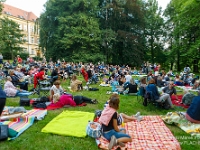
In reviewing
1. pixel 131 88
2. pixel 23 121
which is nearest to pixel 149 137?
pixel 23 121

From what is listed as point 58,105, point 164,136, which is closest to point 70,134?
point 164,136

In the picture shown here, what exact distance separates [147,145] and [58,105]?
12.7 feet

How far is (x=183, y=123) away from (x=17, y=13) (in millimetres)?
62344

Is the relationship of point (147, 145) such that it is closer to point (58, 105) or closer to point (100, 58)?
point (58, 105)

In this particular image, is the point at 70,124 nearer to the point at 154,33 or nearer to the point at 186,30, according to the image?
the point at 186,30

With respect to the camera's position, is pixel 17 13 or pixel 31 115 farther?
pixel 17 13

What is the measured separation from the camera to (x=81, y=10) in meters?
27.2

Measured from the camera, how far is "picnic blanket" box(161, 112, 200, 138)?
470cm

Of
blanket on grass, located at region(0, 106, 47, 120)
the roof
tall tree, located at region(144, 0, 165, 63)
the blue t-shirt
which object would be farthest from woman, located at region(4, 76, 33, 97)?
the roof

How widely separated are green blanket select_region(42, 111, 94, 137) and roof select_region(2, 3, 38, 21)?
187 feet

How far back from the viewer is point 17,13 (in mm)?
57875

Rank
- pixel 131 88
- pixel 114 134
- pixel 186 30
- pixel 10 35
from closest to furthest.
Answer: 1. pixel 114 134
2. pixel 131 88
3. pixel 186 30
4. pixel 10 35

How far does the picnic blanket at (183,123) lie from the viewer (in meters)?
4.70

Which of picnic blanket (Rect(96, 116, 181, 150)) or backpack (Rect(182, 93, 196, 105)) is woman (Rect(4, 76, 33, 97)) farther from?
backpack (Rect(182, 93, 196, 105))
